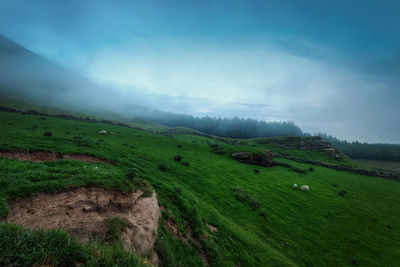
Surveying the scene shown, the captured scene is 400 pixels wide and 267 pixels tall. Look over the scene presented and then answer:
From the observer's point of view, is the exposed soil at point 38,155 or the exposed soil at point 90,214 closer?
the exposed soil at point 90,214

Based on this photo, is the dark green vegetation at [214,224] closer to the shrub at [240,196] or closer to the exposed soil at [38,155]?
the shrub at [240,196]

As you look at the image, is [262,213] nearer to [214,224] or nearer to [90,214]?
[214,224]

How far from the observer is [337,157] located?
8231cm

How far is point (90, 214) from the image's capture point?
569cm

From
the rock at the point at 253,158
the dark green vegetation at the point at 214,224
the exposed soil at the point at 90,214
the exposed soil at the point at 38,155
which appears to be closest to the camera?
the dark green vegetation at the point at 214,224

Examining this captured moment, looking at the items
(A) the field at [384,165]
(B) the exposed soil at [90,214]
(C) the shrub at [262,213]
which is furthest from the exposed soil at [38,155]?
(A) the field at [384,165]

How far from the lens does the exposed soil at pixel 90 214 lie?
4.91 meters

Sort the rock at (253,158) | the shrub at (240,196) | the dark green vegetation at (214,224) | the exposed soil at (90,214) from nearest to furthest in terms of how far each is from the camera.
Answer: the dark green vegetation at (214,224)
the exposed soil at (90,214)
the shrub at (240,196)
the rock at (253,158)

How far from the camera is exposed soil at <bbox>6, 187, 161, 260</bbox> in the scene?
4906 millimetres

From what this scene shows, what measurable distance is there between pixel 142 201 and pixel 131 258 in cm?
420

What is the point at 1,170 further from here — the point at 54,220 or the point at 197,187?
the point at 197,187

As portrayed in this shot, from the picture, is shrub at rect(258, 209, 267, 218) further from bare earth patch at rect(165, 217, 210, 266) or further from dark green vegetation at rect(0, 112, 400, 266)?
bare earth patch at rect(165, 217, 210, 266)

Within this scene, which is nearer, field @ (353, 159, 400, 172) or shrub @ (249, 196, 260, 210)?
shrub @ (249, 196, 260, 210)

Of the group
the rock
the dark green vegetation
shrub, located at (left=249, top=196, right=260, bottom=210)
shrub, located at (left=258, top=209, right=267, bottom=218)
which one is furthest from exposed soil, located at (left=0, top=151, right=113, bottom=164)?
the rock
